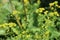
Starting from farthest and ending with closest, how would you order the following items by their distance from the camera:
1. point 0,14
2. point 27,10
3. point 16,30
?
point 0,14 < point 27,10 < point 16,30

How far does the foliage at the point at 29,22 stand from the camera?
466 centimetres

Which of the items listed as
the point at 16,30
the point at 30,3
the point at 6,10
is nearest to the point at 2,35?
the point at 16,30

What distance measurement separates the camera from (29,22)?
217 inches

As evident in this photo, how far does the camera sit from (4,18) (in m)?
6.05

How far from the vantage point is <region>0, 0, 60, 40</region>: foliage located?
4656 mm

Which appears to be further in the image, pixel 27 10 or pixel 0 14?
pixel 0 14

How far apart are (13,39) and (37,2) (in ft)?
5.77

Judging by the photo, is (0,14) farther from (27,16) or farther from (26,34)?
(26,34)

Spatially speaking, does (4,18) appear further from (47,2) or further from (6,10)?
(47,2)

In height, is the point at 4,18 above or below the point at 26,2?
below

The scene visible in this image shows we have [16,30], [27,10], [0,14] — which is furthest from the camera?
[0,14]

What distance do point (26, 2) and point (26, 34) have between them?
4.89 feet

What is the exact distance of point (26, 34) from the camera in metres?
4.71

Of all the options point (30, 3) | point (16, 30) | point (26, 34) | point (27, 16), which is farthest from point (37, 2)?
point (26, 34)
